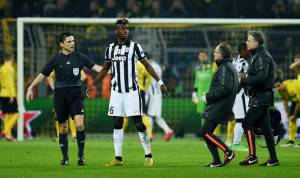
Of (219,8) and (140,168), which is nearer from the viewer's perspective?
(140,168)

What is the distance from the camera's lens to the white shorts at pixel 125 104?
1458cm

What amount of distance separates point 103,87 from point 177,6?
602 centimetres

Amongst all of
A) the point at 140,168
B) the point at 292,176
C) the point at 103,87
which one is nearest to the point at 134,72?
the point at 140,168

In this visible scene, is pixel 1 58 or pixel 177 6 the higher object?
pixel 177 6

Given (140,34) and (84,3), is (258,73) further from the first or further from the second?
(84,3)

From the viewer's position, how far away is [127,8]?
32.3 meters

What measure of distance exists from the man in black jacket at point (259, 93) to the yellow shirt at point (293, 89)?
729 centimetres

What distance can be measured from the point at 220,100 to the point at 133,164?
6.28 ft

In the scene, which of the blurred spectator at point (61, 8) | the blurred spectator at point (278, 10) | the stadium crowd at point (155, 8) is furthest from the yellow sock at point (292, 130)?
the blurred spectator at point (61, 8)

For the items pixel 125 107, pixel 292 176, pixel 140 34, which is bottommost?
pixel 292 176

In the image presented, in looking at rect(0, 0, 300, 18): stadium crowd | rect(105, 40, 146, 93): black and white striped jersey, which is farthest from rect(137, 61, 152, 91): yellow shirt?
rect(105, 40, 146, 93): black and white striped jersey

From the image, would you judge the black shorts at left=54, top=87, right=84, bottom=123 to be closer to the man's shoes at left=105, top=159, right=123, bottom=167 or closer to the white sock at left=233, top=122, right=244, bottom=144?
the man's shoes at left=105, top=159, right=123, bottom=167

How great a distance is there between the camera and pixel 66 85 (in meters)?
15.0

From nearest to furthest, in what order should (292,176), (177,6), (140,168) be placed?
(292,176), (140,168), (177,6)
